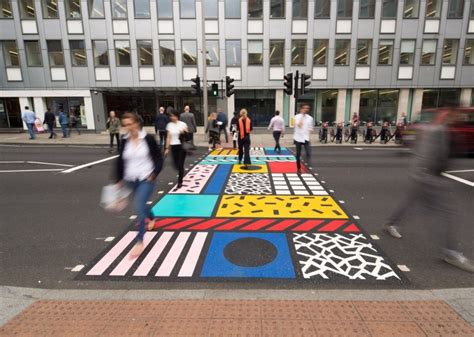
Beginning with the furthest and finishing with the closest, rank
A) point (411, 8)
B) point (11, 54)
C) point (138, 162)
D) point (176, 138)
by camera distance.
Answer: point (11, 54) → point (411, 8) → point (176, 138) → point (138, 162)

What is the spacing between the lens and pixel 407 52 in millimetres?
21625

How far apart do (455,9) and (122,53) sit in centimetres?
2469

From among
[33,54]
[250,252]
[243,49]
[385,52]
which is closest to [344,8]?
[385,52]

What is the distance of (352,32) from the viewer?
21.3m

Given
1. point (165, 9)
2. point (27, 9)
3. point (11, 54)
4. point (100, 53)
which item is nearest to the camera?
point (165, 9)

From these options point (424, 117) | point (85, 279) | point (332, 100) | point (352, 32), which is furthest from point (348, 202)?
point (352, 32)

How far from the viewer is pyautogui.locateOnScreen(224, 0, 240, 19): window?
2108cm

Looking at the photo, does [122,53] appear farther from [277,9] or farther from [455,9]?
[455,9]

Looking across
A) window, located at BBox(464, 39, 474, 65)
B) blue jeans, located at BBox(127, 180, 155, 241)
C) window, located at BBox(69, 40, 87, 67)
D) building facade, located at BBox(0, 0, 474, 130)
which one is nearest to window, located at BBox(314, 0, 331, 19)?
building facade, located at BBox(0, 0, 474, 130)

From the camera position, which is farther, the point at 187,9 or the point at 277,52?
the point at 277,52

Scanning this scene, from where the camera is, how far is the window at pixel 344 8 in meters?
21.1

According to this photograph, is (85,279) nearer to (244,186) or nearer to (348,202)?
(244,186)

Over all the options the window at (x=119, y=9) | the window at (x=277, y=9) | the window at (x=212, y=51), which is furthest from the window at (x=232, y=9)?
the window at (x=119, y=9)

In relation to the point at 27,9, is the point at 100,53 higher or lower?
lower
